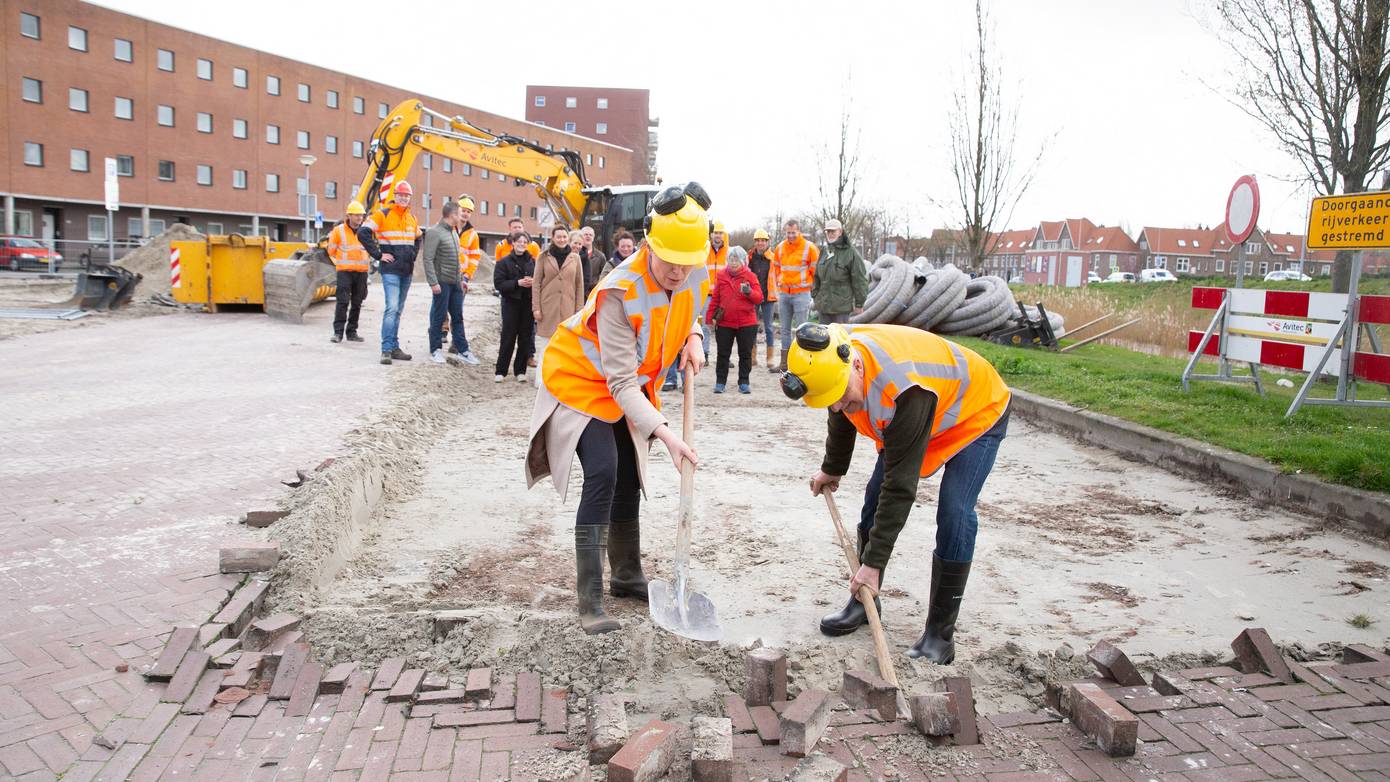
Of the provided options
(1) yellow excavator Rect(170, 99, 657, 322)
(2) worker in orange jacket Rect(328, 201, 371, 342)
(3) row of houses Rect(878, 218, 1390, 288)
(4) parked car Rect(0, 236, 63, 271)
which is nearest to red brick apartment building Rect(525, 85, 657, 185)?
(3) row of houses Rect(878, 218, 1390, 288)

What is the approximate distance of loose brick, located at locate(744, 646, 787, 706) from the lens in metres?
3.16

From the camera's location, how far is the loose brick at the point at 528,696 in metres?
3.04

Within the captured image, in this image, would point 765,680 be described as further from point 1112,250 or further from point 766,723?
point 1112,250

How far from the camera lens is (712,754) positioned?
2.65 meters

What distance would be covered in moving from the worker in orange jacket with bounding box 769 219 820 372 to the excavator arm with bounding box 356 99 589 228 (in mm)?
4951

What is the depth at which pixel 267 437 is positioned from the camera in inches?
254

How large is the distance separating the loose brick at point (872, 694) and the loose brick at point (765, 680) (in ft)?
0.75

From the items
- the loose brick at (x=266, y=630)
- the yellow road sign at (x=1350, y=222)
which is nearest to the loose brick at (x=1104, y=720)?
the loose brick at (x=266, y=630)

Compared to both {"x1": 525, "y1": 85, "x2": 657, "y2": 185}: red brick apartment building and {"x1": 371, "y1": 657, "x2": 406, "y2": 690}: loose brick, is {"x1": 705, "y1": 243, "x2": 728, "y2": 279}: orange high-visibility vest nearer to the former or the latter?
{"x1": 371, "y1": 657, "x2": 406, "y2": 690}: loose brick

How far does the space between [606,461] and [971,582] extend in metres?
2.02

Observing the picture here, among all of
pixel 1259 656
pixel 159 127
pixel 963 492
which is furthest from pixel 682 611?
pixel 159 127

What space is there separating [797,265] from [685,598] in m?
8.15

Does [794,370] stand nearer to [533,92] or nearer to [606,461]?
[606,461]

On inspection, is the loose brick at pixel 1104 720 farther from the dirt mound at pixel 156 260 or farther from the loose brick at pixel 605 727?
the dirt mound at pixel 156 260
